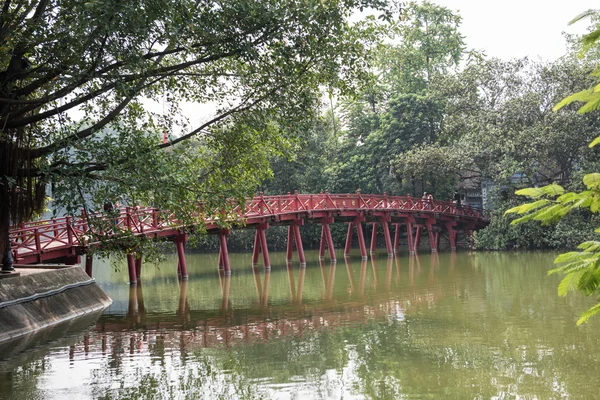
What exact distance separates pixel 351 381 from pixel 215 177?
21.1 ft

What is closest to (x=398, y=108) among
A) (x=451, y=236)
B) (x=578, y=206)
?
(x=451, y=236)

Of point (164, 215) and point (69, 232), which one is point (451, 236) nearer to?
point (69, 232)

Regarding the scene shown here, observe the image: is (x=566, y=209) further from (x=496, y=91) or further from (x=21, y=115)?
(x=496, y=91)

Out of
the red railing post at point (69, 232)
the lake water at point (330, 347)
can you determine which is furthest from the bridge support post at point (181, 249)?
the red railing post at point (69, 232)

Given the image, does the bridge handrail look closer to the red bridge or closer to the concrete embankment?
the red bridge

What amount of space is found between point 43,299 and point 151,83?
564cm

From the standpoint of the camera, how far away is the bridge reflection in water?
1253 centimetres

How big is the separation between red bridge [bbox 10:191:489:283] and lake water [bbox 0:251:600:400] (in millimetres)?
2074

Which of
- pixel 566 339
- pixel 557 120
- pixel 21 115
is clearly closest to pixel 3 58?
pixel 21 115

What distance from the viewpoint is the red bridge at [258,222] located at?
1811cm

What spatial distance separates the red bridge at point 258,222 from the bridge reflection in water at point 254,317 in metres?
1.74

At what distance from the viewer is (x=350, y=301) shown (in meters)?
17.1

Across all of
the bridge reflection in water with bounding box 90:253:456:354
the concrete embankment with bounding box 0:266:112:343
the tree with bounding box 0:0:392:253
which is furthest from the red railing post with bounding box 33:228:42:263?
the tree with bounding box 0:0:392:253

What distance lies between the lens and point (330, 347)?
437 inches
